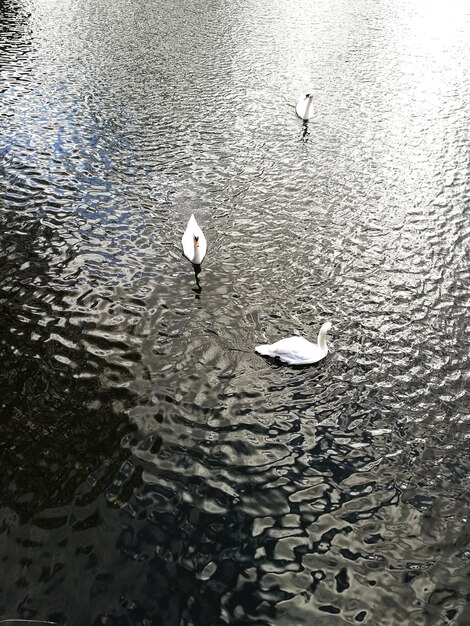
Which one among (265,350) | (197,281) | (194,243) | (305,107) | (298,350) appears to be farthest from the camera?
(305,107)

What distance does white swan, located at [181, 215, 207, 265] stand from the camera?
16297 millimetres

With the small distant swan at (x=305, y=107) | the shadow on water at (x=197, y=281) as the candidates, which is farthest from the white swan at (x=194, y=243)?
the small distant swan at (x=305, y=107)

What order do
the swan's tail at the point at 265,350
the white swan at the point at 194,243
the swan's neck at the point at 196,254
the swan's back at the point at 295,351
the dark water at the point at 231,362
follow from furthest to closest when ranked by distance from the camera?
the white swan at the point at 194,243
the swan's neck at the point at 196,254
the swan's tail at the point at 265,350
the swan's back at the point at 295,351
the dark water at the point at 231,362

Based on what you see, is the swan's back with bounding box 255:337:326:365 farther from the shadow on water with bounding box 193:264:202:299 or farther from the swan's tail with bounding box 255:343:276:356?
the shadow on water with bounding box 193:264:202:299

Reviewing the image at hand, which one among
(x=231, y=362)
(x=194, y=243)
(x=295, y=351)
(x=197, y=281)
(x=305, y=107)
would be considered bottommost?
(x=231, y=362)

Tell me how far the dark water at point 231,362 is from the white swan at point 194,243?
Answer: 0.62m

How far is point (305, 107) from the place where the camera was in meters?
26.4

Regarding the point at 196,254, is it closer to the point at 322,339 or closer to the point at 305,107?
the point at 322,339

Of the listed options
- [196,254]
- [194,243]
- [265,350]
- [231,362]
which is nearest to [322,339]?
[265,350]

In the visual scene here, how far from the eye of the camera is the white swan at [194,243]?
16.3 m

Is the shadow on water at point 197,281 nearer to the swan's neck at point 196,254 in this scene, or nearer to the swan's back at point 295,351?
the swan's neck at point 196,254

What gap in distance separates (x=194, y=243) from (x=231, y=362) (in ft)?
15.9

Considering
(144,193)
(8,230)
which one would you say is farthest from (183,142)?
(8,230)

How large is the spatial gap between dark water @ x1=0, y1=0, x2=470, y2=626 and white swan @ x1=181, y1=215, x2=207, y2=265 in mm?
624
